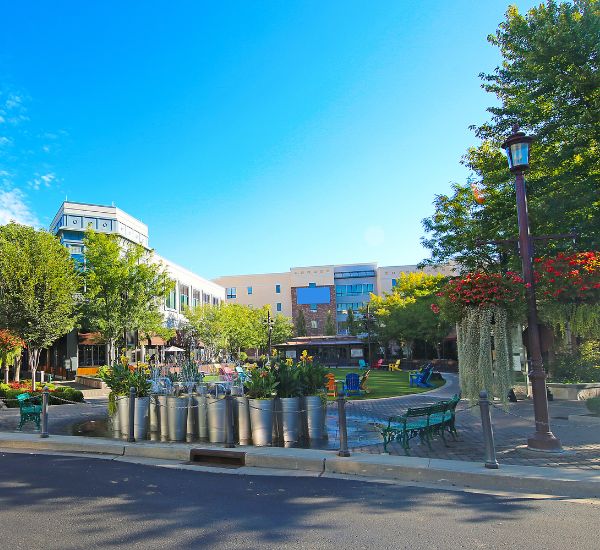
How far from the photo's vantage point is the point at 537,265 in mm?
13531

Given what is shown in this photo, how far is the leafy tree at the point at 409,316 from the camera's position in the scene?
134 feet

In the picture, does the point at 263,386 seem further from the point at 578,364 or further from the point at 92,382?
the point at 92,382

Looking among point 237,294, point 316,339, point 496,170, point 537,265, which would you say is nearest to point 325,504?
point 537,265

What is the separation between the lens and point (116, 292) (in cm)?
2952

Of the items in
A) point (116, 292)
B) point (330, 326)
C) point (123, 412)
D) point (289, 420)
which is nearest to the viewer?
point (289, 420)

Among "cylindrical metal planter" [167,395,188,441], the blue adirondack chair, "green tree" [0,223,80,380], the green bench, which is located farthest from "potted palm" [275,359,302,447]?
"green tree" [0,223,80,380]

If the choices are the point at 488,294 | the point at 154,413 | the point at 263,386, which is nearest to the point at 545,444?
the point at 488,294

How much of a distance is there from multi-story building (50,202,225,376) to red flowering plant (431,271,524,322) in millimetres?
26851

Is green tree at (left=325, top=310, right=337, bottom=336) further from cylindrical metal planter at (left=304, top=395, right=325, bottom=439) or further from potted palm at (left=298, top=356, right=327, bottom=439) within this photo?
cylindrical metal planter at (left=304, top=395, right=325, bottom=439)

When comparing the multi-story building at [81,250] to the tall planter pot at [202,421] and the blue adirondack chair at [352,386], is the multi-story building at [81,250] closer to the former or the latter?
the blue adirondack chair at [352,386]

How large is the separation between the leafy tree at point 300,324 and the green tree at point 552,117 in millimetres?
62046

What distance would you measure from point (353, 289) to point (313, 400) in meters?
75.2

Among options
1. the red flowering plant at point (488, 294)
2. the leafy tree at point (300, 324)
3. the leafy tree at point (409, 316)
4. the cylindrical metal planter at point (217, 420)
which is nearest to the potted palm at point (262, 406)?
the cylindrical metal planter at point (217, 420)

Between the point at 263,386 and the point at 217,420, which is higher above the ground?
the point at 263,386
